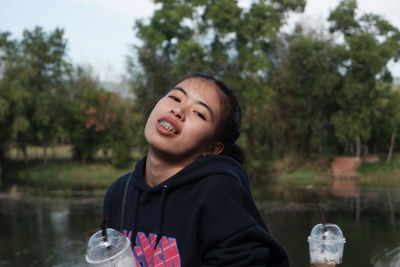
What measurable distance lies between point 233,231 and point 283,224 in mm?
10166

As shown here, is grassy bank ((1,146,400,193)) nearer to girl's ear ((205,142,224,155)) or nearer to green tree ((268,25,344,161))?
green tree ((268,25,344,161))

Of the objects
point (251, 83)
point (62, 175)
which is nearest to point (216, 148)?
point (251, 83)

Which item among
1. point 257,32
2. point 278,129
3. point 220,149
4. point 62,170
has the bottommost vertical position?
point 62,170

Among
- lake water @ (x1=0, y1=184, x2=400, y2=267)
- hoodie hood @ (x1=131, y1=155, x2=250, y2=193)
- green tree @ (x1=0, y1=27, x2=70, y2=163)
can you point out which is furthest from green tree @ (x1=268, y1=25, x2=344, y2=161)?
hoodie hood @ (x1=131, y1=155, x2=250, y2=193)

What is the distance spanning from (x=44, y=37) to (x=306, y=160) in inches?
580

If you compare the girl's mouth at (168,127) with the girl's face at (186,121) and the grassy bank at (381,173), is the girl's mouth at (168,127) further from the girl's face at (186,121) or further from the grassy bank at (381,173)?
the grassy bank at (381,173)

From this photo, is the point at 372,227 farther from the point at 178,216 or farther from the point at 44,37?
the point at 44,37

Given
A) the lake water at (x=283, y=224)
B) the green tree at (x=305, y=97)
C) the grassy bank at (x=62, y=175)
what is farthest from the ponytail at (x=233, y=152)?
the green tree at (x=305, y=97)

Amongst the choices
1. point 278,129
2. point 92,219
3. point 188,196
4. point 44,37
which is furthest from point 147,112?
point 44,37

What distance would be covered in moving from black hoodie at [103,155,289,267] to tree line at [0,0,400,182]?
19670 mm

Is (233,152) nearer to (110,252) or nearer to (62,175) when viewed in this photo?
(110,252)

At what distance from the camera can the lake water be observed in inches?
330

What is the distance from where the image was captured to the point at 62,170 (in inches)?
1011

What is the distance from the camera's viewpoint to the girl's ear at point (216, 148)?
1.57 meters
